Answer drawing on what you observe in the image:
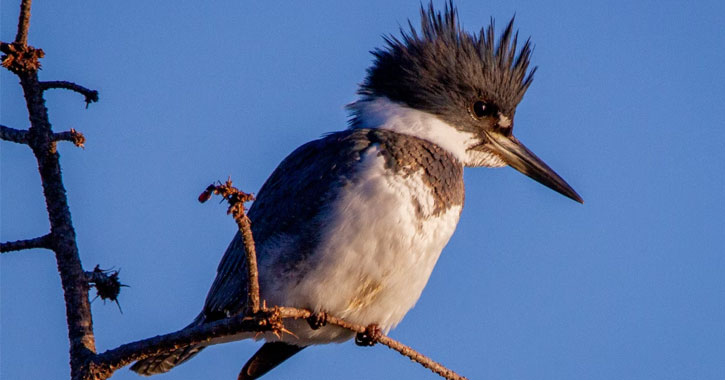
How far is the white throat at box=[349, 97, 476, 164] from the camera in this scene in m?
4.42

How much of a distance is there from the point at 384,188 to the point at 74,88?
56.1 inches

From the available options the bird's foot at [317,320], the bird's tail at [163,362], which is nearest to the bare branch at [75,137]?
the bird's foot at [317,320]

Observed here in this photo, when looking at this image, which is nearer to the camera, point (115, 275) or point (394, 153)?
point (115, 275)

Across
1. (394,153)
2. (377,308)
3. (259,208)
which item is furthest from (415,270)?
(259,208)

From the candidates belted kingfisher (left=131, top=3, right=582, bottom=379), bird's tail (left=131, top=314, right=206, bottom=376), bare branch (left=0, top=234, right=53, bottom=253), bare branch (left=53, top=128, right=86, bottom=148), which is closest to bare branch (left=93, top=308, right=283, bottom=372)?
bare branch (left=0, top=234, right=53, bottom=253)

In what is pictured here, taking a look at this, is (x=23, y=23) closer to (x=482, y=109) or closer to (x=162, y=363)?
(x=162, y=363)

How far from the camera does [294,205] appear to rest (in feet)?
13.0

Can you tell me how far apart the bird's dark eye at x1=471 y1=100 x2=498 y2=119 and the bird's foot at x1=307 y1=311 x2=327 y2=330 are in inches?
58.7

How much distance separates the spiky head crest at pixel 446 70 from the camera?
4.62m

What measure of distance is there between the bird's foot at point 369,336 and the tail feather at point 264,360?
Result: 0.45m

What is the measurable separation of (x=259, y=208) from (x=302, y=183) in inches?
11.9

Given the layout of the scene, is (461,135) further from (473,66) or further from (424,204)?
(424,204)

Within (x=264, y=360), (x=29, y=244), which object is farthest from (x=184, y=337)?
(x=264, y=360)

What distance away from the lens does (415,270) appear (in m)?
3.97
